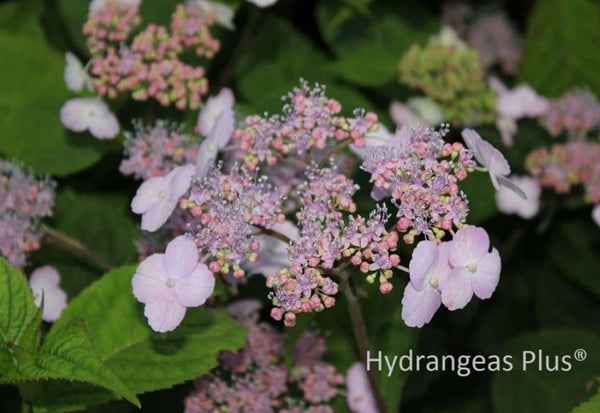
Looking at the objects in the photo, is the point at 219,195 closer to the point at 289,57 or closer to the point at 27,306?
the point at 27,306

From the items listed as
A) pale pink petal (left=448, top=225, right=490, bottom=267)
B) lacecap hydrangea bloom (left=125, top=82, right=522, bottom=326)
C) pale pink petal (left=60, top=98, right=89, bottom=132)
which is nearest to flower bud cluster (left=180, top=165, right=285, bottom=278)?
lacecap hydrangea bloom (left=125, top=82, right=522, bottom=326)

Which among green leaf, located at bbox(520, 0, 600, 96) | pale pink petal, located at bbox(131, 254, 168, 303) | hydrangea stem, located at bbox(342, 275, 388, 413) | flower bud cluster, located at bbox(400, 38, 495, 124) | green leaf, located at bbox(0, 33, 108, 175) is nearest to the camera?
pale pink petal, located at bbox(131, 254, 168, 303)

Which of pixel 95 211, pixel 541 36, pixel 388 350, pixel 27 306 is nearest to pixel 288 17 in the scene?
pixel 541 36

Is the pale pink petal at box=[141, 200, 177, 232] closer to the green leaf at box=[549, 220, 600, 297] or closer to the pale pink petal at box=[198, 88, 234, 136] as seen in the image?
the pale pink petal at box=[198, 88, 234, 136]

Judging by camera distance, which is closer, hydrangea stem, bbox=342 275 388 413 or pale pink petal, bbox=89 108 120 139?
hydrangea stem, bbox=342 275 388 413

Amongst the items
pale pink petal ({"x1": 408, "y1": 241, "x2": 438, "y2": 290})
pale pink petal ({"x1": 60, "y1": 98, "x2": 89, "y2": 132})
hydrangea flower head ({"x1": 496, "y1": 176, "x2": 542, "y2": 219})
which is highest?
pale pink petal ({"x1": 408, "y1": 241, "x2": 438, "y2": 290})

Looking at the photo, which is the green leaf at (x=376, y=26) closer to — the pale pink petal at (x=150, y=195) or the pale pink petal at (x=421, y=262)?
the pale pink petal at (x=150, y=195)
